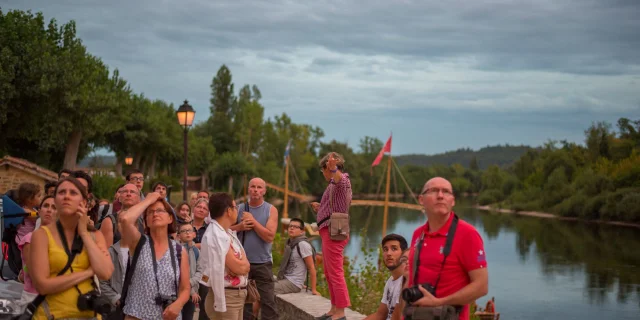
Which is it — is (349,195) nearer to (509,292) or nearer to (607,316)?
(607,316)

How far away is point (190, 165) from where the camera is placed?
291 feet

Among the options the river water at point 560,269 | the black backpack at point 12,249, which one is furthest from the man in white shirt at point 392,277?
the river water at point 560,269

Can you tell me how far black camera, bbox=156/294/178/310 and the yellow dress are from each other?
0.75 metres

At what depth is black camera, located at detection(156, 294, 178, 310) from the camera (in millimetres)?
5117

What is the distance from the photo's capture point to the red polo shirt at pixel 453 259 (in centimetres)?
400

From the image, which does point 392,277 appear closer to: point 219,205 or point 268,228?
point 219,205

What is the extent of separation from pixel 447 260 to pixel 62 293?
223cm

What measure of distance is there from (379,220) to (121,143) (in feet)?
91.6

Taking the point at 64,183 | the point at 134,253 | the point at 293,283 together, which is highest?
the point at 64,183

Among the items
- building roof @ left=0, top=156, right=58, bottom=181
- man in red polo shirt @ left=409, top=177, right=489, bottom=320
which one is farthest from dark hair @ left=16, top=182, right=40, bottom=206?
building roof @ left=0, top=156, right=58, bottom=181

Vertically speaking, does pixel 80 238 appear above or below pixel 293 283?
above

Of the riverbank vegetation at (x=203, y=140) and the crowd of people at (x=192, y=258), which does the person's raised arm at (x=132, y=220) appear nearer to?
the crowd of people at (x=192, y=258)


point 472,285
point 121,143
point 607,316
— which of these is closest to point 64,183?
point 472,285

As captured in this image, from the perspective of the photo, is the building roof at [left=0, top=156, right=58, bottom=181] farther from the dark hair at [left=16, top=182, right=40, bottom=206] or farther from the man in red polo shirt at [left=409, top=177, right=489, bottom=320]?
the man in red polo shirt at [left=409, top=177, right=489, bottom=320]
